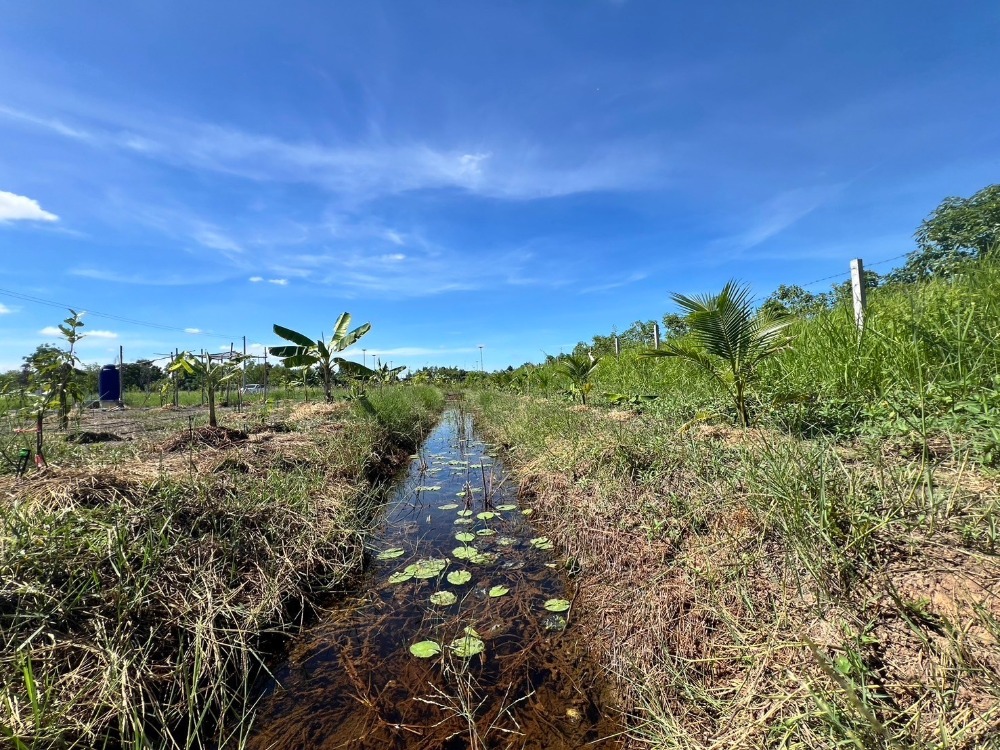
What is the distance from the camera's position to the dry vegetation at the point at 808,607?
3.96 ft

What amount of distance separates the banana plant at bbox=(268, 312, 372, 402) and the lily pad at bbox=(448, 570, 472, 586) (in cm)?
804

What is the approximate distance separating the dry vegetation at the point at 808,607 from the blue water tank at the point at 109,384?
21.7 metres

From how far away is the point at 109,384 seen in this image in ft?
54.6

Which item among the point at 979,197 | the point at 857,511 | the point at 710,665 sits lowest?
the point at 710,665

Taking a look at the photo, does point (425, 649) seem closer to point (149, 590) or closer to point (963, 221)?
point (149, 590)

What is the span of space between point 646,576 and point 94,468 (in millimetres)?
3901

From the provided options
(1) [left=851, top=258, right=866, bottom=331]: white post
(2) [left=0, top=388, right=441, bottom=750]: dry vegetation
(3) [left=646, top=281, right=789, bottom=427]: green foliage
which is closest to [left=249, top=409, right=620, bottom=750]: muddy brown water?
(2) [left=0, top=388, right=441, bottom=750]: dry vegetation

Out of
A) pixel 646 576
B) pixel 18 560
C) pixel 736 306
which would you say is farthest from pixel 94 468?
pixel 736 306

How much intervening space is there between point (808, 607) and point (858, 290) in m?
5.11

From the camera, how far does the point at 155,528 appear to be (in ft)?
8.08

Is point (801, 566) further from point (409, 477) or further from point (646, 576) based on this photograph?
point (409, 477)

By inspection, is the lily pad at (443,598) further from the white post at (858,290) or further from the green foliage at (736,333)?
the white post at (858,290)

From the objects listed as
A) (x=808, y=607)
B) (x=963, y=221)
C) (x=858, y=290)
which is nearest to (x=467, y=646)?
(x=808, y=607)

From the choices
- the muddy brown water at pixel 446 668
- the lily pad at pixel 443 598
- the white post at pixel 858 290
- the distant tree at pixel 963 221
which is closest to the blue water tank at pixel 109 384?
the muddy brown water at pixel 446 668
